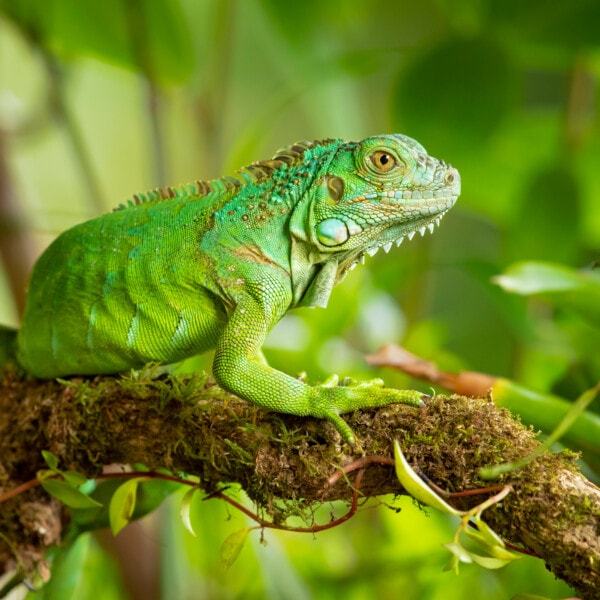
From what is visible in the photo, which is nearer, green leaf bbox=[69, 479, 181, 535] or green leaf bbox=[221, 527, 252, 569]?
green leaf bbox=[221, 527, 252, 569]

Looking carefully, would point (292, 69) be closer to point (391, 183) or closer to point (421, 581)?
point (391, 183)

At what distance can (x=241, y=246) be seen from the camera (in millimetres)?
2227

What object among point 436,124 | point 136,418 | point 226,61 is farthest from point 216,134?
point 136,418

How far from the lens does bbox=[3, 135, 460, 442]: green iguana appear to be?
2225 mm

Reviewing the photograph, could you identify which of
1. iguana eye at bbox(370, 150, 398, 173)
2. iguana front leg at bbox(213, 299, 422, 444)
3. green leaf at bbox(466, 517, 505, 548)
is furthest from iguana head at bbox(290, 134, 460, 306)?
green leaf at bbox(466, 517, 505, 548)

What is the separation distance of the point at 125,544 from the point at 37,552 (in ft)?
3.53

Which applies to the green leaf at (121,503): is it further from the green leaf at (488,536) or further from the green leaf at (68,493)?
the green leaf at (488,536)

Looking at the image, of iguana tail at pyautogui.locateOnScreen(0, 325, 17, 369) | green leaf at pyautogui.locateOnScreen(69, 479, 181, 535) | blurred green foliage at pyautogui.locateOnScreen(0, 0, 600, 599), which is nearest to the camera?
green leaf at pyautogui.locateOnScreen(69, 479, 181, 535)

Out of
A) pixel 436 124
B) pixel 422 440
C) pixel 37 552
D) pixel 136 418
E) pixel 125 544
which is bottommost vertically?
pixel 125 544

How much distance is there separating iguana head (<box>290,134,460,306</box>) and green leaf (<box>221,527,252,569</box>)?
804 mm

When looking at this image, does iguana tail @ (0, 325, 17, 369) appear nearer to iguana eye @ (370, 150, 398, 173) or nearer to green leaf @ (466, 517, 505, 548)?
iguana eye @ (370, 150, 398, 173)

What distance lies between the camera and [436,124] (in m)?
3.51

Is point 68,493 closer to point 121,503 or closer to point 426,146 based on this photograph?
point 121,503

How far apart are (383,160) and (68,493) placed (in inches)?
51.8
